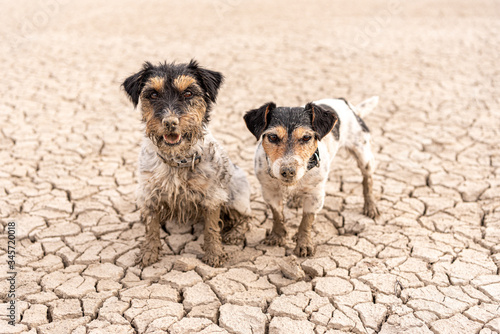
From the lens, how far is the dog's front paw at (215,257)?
163 inches

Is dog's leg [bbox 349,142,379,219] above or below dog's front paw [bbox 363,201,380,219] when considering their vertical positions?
above

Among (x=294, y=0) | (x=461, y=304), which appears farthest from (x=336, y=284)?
(x=294, y=0)

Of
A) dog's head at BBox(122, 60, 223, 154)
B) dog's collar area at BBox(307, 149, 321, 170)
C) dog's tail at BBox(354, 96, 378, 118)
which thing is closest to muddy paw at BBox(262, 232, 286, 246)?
dog's collar area at BBox(307, 149, 321, 170)

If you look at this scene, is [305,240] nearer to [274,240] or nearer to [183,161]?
[274,240]

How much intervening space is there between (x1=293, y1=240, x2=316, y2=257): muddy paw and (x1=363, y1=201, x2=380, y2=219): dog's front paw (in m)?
1.04

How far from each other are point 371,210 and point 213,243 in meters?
1.88

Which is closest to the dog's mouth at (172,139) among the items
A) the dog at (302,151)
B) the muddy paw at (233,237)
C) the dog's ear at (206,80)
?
the dog's ear at (206,80)

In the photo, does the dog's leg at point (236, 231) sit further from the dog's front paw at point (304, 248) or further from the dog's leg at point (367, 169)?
the dog's leg at point (367, 169)

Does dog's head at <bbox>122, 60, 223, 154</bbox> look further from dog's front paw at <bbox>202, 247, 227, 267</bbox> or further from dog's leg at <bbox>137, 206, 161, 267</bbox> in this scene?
dog's front paw at <bbox>202, 247, 227, 267</bbox>

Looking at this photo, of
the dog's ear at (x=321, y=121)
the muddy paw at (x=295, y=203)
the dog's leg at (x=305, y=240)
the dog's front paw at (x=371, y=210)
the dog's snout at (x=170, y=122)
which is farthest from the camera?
the muddy paw at (x=295, y=203)

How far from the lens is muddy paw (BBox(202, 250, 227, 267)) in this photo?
13.6 feet

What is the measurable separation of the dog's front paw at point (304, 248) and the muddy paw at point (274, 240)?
0.21 metres

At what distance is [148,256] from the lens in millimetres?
4168

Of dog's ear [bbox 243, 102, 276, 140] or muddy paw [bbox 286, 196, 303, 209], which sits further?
muddy paw [bbox 286, 196, 303, 209]
